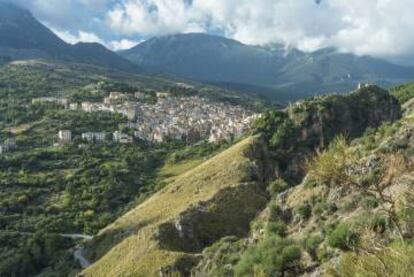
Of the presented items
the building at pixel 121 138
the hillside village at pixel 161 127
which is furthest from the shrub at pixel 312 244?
the building at pixel 121 138

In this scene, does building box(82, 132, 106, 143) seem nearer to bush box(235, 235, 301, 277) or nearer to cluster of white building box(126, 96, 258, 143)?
cluster of white building box(126, 96, 258, 143)

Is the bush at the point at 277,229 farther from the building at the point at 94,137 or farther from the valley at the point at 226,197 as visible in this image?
the building at the point at 94,137

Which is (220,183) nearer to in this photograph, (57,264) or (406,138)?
(57,264)

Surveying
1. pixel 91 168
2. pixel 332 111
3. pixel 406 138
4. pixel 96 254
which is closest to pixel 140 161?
pixel 91 168

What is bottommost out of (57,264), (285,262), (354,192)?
(57,264)

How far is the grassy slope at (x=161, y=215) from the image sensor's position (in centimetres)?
5078

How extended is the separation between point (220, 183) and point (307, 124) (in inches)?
623

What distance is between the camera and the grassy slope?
50781mm

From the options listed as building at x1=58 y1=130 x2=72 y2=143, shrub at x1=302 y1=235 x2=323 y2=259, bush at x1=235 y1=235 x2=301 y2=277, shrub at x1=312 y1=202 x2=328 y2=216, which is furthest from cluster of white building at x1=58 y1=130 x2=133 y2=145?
shrub at x1=302 y1=235 x2=323 y2=259

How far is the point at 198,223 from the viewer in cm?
5541

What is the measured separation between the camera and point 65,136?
151 metres

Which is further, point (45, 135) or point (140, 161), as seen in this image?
point (45, 135)

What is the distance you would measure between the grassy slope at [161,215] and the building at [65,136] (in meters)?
76.5

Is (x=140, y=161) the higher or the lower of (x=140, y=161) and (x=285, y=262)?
the lower
